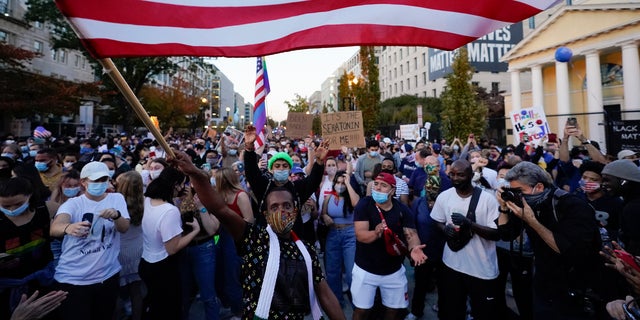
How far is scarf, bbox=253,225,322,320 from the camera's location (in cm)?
213

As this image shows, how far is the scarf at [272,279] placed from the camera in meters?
2.13

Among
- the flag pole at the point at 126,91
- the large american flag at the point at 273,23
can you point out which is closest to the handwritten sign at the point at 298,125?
the large american flag at the point at 273,23

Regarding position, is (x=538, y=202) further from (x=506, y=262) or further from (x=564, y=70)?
(x=564, y=70)

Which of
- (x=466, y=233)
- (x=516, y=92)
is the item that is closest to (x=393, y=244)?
(x=466, y=233)

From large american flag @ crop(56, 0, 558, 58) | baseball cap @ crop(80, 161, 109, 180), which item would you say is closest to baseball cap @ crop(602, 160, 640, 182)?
large american flag @ crop(56, 0, 558, 58)

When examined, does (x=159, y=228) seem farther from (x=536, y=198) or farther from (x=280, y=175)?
(x=536, y=198)

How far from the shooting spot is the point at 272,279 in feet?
7.10

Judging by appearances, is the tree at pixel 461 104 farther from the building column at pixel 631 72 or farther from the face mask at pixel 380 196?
the face mask at pixel 380 196

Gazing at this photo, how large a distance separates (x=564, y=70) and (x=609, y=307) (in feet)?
93.2

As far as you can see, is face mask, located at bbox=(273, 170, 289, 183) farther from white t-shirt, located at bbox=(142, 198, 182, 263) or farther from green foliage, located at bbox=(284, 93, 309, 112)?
green foliage, located at bbox=(284, 93, 309, 112)

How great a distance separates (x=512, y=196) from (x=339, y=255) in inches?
102

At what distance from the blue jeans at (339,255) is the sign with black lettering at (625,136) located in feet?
26.9

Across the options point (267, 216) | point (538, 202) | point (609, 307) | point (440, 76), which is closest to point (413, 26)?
point (267, 216)

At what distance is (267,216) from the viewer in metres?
2.42
